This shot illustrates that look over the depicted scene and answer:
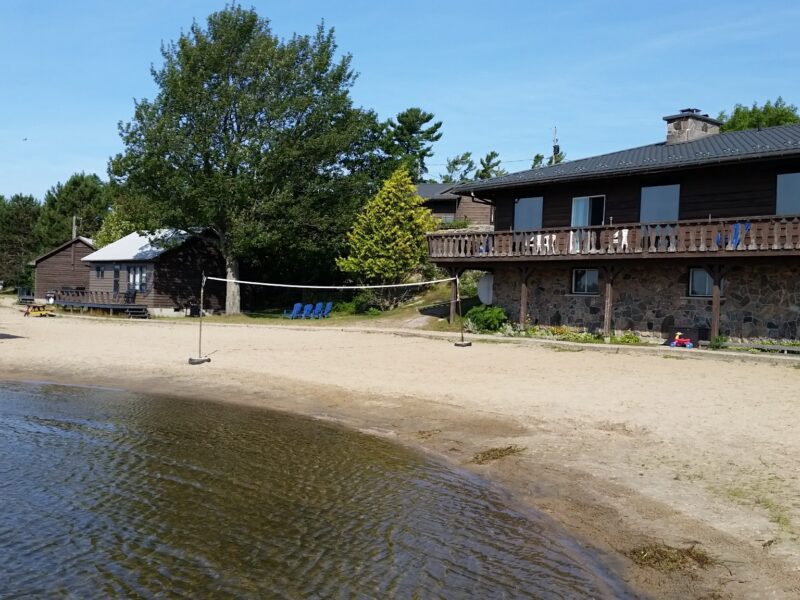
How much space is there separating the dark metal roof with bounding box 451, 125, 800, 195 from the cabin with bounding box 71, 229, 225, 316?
66.0 feet

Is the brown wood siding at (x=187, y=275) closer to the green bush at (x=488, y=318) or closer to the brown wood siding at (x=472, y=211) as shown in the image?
the brown wood siding at (x=472, y=211)

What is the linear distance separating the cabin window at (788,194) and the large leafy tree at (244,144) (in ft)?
77.7

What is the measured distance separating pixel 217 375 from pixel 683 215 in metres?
15.9

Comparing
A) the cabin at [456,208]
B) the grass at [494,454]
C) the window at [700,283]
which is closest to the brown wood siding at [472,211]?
the cabin at [456,208]

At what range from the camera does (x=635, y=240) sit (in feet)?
75.7

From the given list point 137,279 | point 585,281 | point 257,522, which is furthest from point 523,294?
point 137,279

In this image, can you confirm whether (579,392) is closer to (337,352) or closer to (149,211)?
(337,352)

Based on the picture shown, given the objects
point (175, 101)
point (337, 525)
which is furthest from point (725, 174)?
point (175, 101)

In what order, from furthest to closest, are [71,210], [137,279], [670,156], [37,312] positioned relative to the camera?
[71,210] → [137,279] → [37,312] → [670,156]

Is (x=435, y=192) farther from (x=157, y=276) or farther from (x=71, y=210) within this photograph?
(x=71, y=210)

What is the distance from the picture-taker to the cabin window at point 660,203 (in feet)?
78.3

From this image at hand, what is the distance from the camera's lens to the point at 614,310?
24984mm

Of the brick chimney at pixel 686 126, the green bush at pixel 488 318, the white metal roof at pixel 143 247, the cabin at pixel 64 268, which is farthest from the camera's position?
the cabin at pixel 64 268

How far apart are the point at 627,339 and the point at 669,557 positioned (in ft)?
58.7
